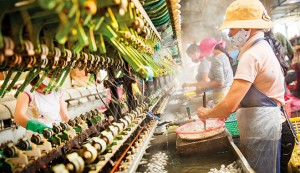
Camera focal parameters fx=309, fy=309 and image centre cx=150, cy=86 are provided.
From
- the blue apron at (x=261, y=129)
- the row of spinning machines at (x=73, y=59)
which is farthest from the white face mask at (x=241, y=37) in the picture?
the row of spinning machines at (x=73, y=59)

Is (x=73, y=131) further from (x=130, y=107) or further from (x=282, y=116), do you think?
(x=282, y=116)

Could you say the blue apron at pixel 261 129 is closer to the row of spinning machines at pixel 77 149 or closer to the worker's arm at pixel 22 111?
the row of spinning machines at pixel 77 149

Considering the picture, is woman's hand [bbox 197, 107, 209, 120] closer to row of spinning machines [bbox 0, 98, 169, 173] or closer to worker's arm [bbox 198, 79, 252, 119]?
worker's arm [bbox 198, 79, 252, 119]

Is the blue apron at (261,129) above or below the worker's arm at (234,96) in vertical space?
below

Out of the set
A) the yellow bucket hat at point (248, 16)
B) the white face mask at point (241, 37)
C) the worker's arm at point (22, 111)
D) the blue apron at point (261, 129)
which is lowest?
the blue apron at point (261, 129)

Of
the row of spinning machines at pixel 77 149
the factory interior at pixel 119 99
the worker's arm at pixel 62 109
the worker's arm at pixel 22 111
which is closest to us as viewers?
the factory interior at pixel 119 99

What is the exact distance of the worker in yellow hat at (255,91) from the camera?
2834 mm

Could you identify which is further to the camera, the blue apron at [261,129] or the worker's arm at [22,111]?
the worker's arm at [22,111]

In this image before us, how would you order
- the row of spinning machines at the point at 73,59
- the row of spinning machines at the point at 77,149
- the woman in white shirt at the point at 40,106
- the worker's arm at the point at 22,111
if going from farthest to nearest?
the woman in white shirt at the point at 40,106, the worker's arm at the point at 22,111, the row of spinning machines at the point at 77,149, the row of spinning machines at the point at 73,59

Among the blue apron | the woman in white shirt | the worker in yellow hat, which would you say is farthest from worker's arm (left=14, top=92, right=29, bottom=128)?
the blue apron

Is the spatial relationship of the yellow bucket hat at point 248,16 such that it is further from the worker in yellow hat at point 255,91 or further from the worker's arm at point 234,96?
the worker's arm at point 234,96

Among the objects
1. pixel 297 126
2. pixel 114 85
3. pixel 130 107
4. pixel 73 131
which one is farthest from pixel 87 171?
pixel 297 126

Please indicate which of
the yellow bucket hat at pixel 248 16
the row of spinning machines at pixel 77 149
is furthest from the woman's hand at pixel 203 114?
the yellow bucket hat at pixel 248 16

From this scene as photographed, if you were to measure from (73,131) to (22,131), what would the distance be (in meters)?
2.94
